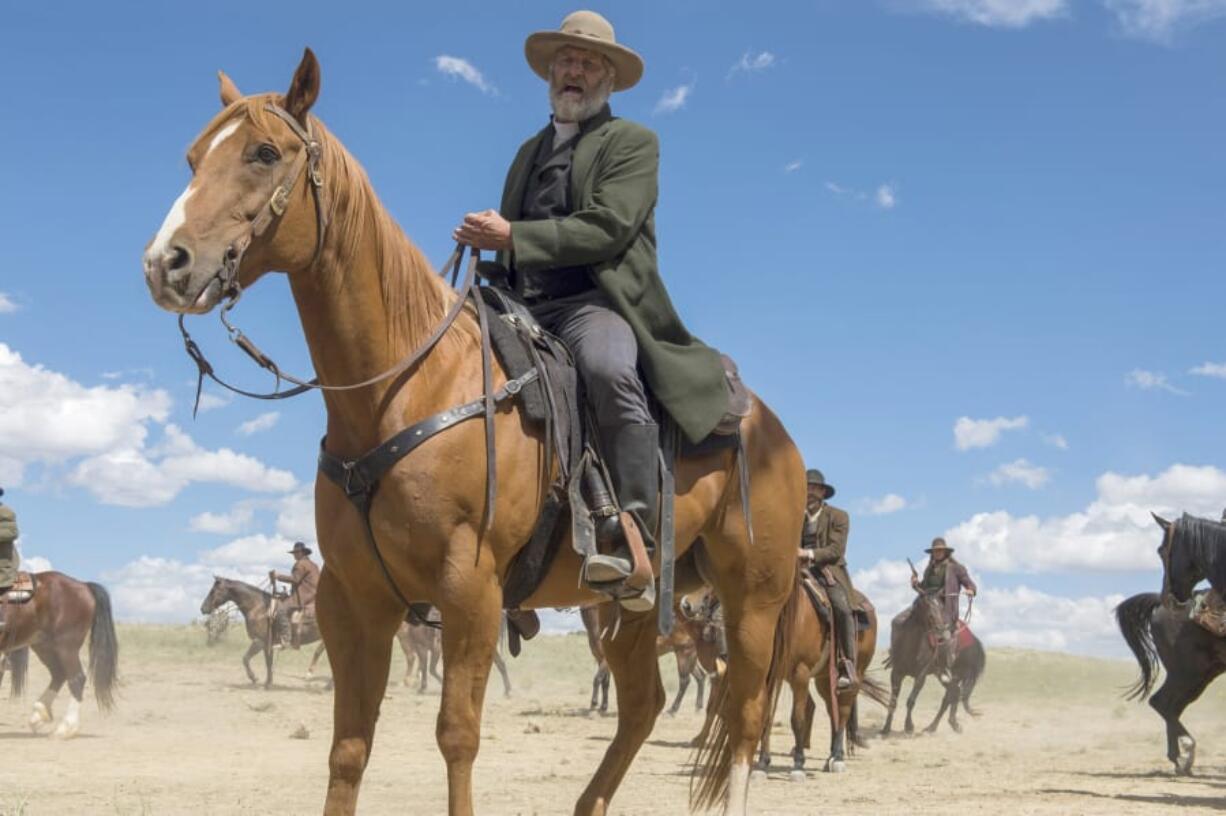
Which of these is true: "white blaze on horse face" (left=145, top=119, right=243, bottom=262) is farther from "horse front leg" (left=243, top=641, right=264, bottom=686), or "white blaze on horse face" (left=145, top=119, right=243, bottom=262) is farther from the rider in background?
"horse front leg" (left=243, top=641, right=264, bottom=686)

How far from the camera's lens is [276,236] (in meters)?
4.49

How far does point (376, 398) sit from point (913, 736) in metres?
19.5

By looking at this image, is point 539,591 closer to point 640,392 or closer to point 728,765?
point 640,392

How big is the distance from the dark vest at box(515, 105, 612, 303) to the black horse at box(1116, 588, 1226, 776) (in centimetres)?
1048

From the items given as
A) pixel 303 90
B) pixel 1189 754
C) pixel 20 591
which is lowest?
pixel 1189 754

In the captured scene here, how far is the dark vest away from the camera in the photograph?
18.6ft

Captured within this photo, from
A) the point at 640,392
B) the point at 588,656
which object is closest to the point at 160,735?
the point at 640,392

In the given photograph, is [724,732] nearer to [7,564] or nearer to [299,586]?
[7,564]

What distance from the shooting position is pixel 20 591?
58.1 feet

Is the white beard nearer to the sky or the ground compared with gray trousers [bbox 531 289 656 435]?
nearer to the sky

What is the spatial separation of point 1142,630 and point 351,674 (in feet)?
44.8

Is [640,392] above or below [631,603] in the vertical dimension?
above

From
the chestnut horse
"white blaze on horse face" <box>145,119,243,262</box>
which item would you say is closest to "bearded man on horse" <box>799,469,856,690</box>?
the chestnut horse

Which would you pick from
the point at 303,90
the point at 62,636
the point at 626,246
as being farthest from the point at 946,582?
the point at 303,90
